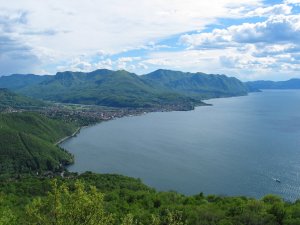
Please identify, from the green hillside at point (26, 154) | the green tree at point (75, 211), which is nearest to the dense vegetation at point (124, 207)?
the green tree at point (75, 211)

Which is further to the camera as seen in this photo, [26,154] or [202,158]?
[26,154]

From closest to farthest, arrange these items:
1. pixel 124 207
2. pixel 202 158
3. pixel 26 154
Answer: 1. pixel 124 207
2. pixel 202 158
3. pixel 26 154

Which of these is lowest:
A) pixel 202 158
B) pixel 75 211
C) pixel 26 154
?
pixel 202 158

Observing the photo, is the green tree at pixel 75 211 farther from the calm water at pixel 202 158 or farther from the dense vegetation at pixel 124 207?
the calm water at pixel 202 158

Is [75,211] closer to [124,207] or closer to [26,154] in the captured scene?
[124,207]

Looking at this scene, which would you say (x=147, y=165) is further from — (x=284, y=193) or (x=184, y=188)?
(x=284, y=193)

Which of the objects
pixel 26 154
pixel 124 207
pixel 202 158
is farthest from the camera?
pixel 26 154

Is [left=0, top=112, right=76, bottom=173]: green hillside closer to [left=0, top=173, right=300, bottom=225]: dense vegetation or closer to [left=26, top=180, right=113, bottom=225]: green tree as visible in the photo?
A: [left=0, top=173, right=300, bottom=225]: dense vegetation

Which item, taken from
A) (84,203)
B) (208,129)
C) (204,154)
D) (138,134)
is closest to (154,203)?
(84,203)

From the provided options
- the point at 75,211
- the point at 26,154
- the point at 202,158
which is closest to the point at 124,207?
the point at 75,211
